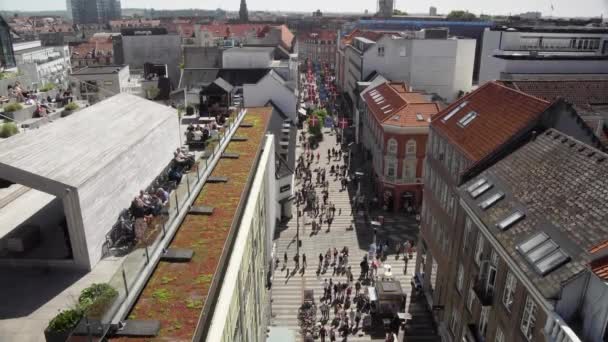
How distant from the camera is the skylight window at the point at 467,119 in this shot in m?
30.6

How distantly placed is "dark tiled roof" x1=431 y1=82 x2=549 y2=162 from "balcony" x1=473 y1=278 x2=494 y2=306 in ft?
23.2

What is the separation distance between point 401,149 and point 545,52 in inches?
920

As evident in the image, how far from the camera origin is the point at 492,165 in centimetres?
2520

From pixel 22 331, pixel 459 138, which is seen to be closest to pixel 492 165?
pixel 459 138

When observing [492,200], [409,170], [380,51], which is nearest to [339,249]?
[409,170]

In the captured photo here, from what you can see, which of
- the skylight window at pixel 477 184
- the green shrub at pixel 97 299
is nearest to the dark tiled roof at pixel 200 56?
the skylight window at pixel 477 184

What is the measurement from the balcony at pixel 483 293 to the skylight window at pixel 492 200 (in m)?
3.47

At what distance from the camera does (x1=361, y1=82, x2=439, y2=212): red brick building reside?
4791cm

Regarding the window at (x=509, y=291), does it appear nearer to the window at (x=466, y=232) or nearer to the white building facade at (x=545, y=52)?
the window at (x=466, y=232)

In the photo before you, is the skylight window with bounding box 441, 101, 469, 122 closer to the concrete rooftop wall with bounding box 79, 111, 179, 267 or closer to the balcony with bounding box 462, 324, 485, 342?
the balcony with bounding box 462, 324, 485, 342

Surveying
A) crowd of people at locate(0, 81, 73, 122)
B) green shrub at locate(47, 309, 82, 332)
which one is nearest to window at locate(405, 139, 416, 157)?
crowd of people at locate(0, 81, 73, 122)

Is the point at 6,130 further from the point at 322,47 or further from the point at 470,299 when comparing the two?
the point at 322,47

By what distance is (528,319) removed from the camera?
17875mm

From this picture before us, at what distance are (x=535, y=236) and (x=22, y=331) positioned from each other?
1765cm
